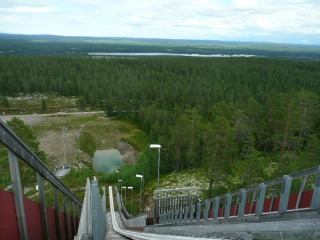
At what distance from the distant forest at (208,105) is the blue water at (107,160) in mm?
6304

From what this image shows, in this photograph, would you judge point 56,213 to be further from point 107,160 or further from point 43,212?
point 107,160

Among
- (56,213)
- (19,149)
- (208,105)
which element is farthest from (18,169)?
(208,105)

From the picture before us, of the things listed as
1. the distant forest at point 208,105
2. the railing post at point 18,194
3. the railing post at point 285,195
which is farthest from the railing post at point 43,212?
the distant forest at point 208,105

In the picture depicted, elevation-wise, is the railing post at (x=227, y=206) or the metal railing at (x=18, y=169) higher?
the metal railing at (x=18, y=169)

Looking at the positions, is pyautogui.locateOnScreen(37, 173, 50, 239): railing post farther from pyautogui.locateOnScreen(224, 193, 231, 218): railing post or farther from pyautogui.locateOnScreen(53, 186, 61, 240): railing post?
pyautogui.locateOnScreen(224, 193, 231, 218): railing post

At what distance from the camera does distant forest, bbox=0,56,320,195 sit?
27.7 metres

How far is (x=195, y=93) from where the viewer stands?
6775 centimetres

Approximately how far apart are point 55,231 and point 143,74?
9034 cm

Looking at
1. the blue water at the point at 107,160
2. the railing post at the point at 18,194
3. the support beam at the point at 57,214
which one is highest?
the railing post at the point at 18,194

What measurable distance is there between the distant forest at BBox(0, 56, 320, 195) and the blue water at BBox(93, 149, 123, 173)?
6.30m

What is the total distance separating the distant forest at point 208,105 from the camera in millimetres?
27672

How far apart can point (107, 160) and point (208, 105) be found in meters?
23.3

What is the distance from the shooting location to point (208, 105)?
58438 mm

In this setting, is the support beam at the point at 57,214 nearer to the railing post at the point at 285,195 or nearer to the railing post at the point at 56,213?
the railing post at the point at 56,213
